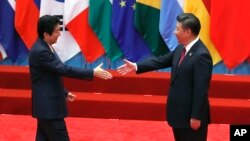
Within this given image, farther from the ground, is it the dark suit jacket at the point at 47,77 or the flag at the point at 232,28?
the dark suit jacket at the point at 47,77

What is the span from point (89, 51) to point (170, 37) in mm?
1007

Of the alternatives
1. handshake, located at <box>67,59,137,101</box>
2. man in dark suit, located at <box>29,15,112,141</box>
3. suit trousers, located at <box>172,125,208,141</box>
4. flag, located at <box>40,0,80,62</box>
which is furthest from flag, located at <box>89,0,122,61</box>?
suit trousers, located at <box>172,125,208,141</box>

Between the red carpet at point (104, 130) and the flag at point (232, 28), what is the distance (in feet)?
4.44

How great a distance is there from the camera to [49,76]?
3273 mm

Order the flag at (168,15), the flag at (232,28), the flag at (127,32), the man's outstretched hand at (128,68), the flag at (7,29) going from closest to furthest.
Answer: the man's outstretched hand at (128,68), the flag at (232,28), the flag at (168,15), the flag at (127,32), the flag at (7,29)

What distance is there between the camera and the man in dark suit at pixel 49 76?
127 inches

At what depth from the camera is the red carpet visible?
14.7 feet

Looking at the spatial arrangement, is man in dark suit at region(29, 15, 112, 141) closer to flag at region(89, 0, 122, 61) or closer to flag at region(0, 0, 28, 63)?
flag at region(89, 0, 122, 61)

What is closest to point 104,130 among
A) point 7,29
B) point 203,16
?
point 203,16

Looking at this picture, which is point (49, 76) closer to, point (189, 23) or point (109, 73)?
point (109, 73)

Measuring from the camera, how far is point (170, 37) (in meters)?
6.22

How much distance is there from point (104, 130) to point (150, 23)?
1.95 meters

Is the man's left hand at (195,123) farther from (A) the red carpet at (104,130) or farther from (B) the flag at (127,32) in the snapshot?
(B) the flag at (127,32)

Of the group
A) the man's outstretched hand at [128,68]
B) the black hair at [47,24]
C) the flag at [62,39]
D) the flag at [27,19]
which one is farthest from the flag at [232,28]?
the black hair at [47,24]
